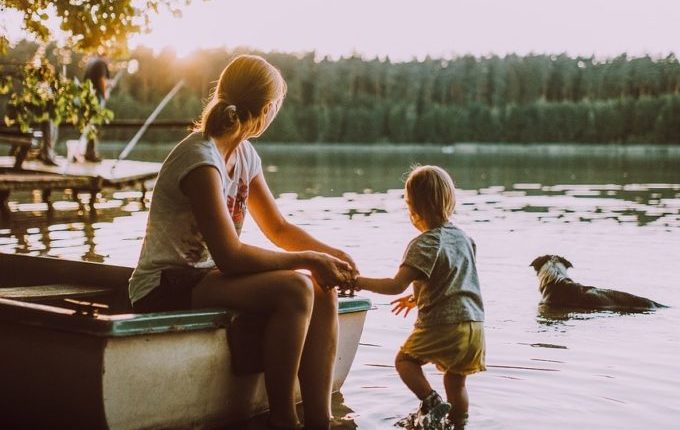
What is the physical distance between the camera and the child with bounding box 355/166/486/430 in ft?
14.6

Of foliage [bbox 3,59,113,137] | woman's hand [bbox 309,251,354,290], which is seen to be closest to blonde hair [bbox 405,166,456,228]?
woman's hand [bbox 309,251,354,290]

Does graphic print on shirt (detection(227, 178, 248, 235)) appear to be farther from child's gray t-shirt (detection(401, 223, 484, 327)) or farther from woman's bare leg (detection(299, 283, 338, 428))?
child's gray t-shirt (detection(401, 223, 484, 327))

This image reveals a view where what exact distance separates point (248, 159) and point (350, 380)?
151cm

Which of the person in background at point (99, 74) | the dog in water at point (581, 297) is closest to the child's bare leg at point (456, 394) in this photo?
the dog in water at point (581, 297)

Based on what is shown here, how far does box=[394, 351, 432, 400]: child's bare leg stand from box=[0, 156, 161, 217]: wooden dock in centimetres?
976

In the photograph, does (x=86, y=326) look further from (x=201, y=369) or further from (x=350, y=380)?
(x=350, y=380)

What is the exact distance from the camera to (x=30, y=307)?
3836 mm

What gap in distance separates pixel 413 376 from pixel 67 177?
10325mm

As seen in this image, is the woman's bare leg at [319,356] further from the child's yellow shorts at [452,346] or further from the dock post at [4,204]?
the dock post at [4,204]

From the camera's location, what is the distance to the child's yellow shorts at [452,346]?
448 centimetres

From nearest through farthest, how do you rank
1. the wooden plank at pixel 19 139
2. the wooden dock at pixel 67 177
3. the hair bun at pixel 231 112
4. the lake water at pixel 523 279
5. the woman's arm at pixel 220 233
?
1. the woman's arm at pixel 220 233
2. the hair bun at pixel 231 112
3. the lake water at pixel 523 279
4. the wooden dock at pixel 67 177
5. the wooden plank at pixel 19 139

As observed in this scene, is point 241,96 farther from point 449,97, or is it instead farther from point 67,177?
point 449,97

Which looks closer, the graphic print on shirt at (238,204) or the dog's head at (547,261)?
the graphic print on shirt at (238,204)

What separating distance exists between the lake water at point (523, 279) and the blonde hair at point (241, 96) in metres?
1.44
